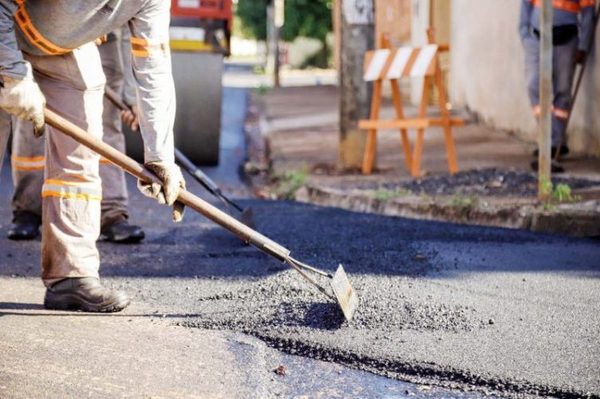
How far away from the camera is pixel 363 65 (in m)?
9.67

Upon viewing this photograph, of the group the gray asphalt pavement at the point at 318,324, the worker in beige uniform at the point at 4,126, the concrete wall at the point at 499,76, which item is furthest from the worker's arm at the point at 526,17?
the worker in beige uniform at the point at 4,126

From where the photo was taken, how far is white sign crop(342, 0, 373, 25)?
31.6 feet

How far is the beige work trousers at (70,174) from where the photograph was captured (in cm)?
475

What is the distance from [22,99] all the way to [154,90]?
52cm

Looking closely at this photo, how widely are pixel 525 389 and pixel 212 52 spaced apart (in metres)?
6.62

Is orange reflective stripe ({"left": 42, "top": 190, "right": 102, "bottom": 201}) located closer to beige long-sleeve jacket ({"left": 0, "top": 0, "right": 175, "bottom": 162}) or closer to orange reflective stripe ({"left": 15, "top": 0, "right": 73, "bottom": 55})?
beige long-sleeve jacket ({"left": 0, "top": 0, "right": 175, "bottom": 162})

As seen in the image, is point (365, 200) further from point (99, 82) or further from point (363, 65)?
point (99, 82)

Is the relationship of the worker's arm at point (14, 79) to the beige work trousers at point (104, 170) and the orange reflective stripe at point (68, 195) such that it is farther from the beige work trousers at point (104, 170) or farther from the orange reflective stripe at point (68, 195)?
the beige work trousers at point (104, 170)

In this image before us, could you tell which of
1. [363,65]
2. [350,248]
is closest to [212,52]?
[363,65]

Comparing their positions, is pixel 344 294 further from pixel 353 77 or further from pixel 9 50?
pixel 353 77

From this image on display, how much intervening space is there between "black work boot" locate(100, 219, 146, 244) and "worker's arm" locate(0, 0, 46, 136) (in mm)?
2186

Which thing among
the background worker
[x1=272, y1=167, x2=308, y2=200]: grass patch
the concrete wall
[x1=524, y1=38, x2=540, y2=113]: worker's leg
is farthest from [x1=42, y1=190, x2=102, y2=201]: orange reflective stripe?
the concrete wall

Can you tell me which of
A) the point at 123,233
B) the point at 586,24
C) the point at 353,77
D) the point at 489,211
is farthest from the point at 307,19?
the point at 123,233

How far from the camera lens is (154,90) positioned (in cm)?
449
